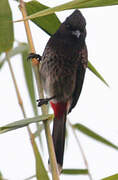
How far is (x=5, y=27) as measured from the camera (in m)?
1.18

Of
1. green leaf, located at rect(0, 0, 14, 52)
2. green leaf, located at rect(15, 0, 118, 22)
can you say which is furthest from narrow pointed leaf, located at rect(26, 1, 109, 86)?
green leaf, located at rect(15, 0, 118, 22)

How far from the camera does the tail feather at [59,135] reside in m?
2.19

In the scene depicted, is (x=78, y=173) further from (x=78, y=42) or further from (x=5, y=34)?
(x=78, y=42)

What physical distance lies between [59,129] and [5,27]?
1241 mm

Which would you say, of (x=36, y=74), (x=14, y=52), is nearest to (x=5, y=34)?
(x=36, y=74)

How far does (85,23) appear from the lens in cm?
210

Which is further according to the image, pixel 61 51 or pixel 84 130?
pixel 61 51

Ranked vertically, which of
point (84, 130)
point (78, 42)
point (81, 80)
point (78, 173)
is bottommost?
point (78, 173)

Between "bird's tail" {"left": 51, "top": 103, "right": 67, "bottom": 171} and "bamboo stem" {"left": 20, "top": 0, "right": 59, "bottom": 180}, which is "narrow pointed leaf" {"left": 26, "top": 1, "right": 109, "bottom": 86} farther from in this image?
"bird's tail" {"left": 51, "top": 103, "right": 67, "bottom": 171}

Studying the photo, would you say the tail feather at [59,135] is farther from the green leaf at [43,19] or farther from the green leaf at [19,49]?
the green leaf at [43,19]

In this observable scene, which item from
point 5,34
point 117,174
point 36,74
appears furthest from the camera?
point 36,74

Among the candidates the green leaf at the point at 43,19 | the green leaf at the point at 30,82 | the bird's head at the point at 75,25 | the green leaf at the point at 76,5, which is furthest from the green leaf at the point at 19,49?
the green leaf at the point at 76,5

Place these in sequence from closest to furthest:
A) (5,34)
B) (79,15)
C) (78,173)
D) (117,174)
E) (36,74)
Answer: (117,174), (5,34), (36,74), (78,173), (79,15)

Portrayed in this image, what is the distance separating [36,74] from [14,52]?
60 centimetres
